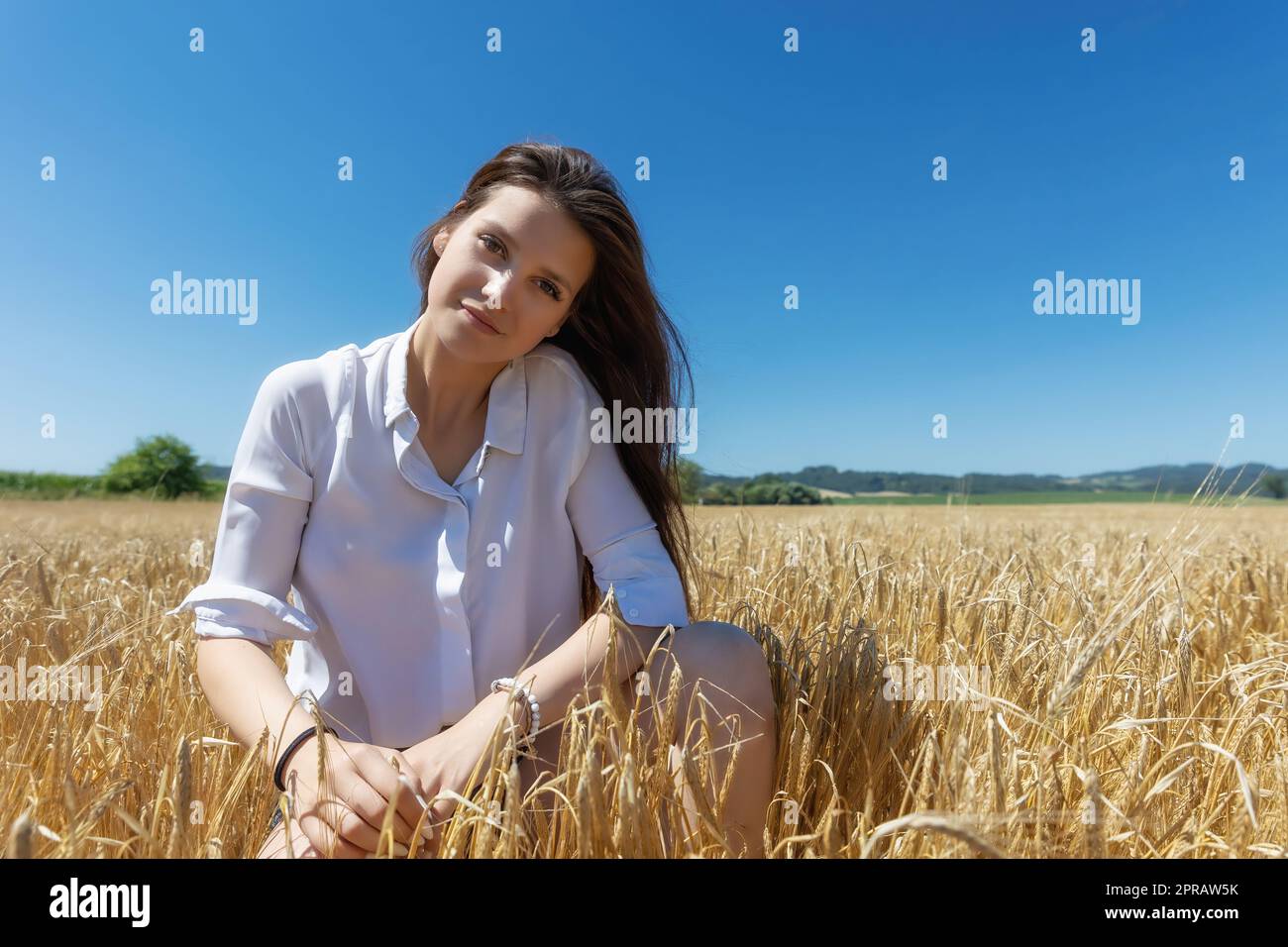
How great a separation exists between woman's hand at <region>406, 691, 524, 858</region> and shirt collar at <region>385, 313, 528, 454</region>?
2.11 feet

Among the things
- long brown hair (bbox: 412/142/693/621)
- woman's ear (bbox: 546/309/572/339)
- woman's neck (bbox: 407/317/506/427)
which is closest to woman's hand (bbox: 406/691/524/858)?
long brown hair (bbox: 412/142/693/621)

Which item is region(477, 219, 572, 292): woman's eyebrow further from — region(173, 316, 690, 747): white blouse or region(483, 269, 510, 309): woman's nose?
region(173, 316, 690, 747): white blouse

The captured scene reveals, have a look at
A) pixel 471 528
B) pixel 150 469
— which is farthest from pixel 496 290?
pixel 150 469

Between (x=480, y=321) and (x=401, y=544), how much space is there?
0.51m

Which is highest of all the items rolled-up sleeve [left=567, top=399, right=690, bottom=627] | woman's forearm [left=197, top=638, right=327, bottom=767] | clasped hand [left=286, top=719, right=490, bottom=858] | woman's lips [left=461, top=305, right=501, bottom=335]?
woman's lips [left=461, top=305, right=501, bottom=335]

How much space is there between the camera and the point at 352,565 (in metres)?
1.64

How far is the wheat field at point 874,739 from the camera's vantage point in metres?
1.08

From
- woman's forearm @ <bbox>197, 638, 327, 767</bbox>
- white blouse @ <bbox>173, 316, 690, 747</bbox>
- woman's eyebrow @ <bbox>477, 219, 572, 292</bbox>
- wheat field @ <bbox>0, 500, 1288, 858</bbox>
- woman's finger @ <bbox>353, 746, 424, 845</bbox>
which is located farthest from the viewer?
woman's eyebrow @ <bbox>477, 219, 572, 292</bbox>

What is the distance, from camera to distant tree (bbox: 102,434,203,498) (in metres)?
46.0

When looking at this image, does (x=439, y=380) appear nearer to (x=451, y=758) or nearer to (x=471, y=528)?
(x=471, y=528)
